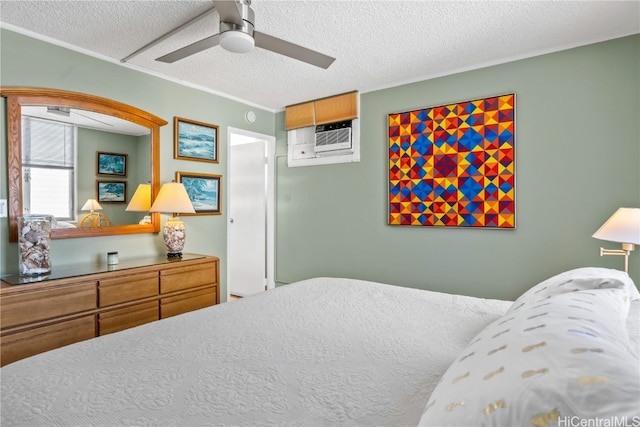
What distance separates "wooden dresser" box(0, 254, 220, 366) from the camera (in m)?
2.04

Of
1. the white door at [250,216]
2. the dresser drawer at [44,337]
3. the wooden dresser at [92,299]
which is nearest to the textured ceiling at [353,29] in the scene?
the white door at [250,216]

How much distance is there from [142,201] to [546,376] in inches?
129

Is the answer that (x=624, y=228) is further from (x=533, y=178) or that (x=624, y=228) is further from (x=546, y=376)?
(x=546, y=376)

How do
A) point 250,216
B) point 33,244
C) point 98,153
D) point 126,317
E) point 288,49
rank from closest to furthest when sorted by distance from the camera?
point 288,49
point 33,244
point 126,317
point 98,153
point 250,216

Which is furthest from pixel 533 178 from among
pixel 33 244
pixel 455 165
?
pixel 33 244

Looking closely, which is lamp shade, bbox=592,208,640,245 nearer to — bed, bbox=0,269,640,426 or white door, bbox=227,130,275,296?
bed, bbox=0,269,640,426

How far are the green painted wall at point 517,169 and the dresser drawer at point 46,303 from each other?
55cm

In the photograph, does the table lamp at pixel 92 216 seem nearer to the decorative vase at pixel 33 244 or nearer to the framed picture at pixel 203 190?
the decorative vase at pixel 33 244

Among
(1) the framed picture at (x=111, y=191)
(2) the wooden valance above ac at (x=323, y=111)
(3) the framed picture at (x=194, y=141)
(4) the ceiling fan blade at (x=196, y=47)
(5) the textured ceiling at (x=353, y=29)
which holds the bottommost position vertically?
(1) the framed picture at (x=111, y=191)

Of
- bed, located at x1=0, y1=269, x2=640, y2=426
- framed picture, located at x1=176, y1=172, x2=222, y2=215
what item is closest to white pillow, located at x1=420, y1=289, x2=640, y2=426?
bed, located at x1=0, y1=269, x2=640, y2=426

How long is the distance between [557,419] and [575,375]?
8 cm

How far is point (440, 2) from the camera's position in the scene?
82.8 inches

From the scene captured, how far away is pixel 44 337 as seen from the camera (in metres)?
2.14

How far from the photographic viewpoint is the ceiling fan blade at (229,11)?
5.60 ft
